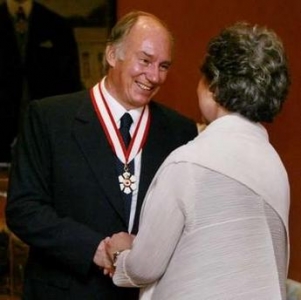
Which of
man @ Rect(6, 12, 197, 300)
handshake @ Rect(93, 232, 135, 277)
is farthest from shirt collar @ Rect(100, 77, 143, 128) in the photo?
handshake @ Rect(93, 232, 135, 277)

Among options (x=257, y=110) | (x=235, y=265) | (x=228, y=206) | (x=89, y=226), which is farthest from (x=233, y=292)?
(x=89, y=226)

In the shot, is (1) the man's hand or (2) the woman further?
(1) the man's hand

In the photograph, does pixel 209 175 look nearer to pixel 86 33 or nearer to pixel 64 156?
pixel 64 156

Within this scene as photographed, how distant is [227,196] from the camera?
1701 mm

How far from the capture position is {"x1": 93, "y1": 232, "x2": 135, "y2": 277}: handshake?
81.0 inches

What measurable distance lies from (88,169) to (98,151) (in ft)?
0.22

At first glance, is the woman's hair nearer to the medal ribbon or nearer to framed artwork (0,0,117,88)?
the medal ribbon

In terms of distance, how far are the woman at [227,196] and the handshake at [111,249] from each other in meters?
0.24

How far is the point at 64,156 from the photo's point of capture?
2252 mm

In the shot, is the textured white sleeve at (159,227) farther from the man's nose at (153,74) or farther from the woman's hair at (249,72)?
the man's nose at (153,74)

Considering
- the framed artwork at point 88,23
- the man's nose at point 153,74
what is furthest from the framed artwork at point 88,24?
the man's nose at point 153,74

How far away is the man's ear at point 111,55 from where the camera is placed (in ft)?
7.86

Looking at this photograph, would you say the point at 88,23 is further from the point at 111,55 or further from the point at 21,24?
Result: the point at 111,55

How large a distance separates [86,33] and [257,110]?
1818mm
